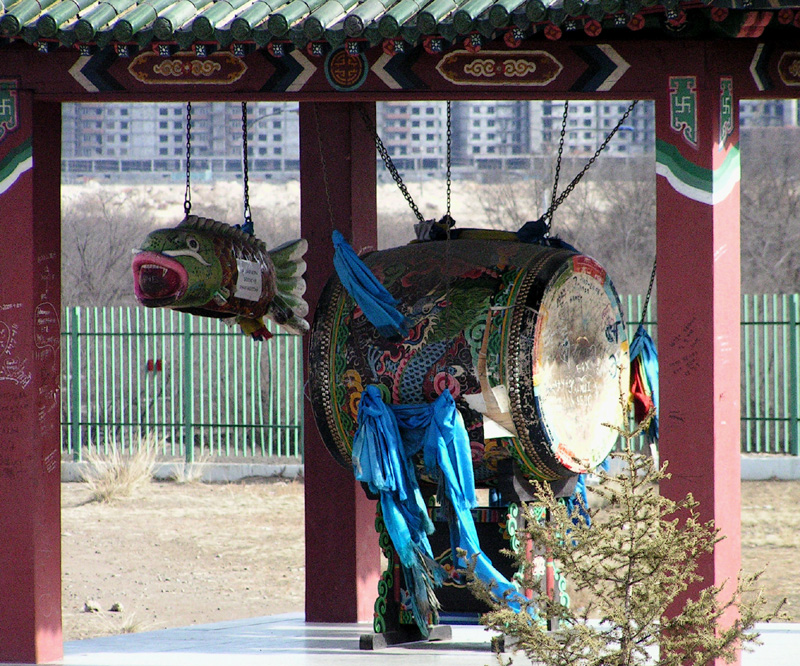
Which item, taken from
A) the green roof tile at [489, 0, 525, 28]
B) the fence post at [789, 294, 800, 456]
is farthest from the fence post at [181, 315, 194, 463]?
the green roof tile at [489, 0, 525, 28]

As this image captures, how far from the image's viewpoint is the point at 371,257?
21.7 ft

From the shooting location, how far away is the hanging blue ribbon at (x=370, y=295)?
6.20m

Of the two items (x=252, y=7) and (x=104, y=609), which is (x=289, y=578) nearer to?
(x=104, y=609)

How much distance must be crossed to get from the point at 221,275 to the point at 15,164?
42.0 inches

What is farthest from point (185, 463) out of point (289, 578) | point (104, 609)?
point (104, 609)

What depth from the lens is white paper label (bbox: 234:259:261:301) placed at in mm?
6547

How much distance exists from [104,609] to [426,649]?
4898mm

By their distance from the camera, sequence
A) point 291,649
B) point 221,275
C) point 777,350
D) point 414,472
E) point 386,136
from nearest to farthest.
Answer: point 414,472, point 221,275, point 291,649, point 777,350, point 386,136

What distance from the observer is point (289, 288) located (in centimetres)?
691

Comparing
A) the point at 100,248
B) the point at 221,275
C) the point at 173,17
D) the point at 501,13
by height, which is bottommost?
the point at 221,275

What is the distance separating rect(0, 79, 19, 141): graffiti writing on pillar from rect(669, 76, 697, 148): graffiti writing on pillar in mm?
2901

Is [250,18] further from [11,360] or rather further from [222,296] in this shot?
[11,360]

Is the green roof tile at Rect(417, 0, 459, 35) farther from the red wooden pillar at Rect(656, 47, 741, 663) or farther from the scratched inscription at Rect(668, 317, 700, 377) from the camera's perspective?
the scratched inscription at Rect(668, 317, 700, 377)

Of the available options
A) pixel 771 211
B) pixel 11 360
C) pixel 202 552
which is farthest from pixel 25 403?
pixel 771 211
